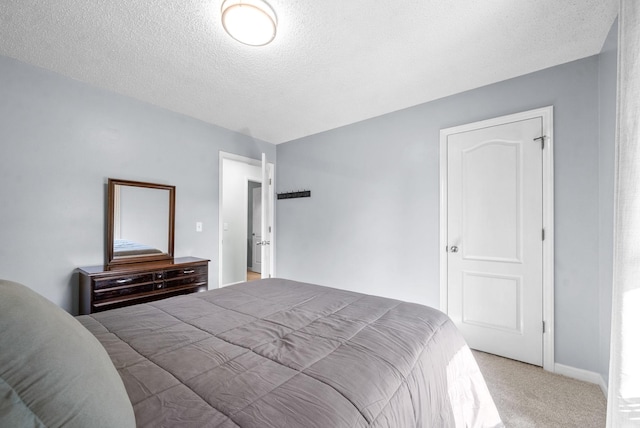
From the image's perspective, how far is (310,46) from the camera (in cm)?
199

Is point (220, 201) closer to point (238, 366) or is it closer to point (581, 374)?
point (238, 366)

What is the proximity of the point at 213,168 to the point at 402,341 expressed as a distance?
3207 millimetres

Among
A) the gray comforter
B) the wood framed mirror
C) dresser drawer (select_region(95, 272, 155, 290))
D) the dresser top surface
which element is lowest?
dresser drawer (select_region(95, 272, 155, 290))

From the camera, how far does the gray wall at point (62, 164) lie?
2180 mm

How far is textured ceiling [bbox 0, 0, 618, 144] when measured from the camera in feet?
5.44

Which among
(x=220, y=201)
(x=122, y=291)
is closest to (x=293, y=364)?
(x=122, y=291)

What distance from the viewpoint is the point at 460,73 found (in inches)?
92.3

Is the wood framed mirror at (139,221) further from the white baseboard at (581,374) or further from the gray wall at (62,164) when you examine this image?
the white baseboard at (581,374)

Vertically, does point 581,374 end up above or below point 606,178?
below

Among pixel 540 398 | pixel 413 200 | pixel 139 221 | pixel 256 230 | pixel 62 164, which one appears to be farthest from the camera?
pixel 256 230

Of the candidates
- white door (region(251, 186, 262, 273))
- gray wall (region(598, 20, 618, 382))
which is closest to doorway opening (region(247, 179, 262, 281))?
white door (region(251, 186, 262, 273))

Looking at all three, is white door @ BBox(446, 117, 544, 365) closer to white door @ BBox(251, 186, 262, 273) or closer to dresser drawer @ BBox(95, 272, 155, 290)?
dresser drawer @ BBox(95, 272, 155, 290)

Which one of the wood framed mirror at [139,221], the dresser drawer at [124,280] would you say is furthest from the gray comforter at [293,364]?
the wood framed mirror at [139,221]

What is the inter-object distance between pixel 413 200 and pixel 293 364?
242cm
